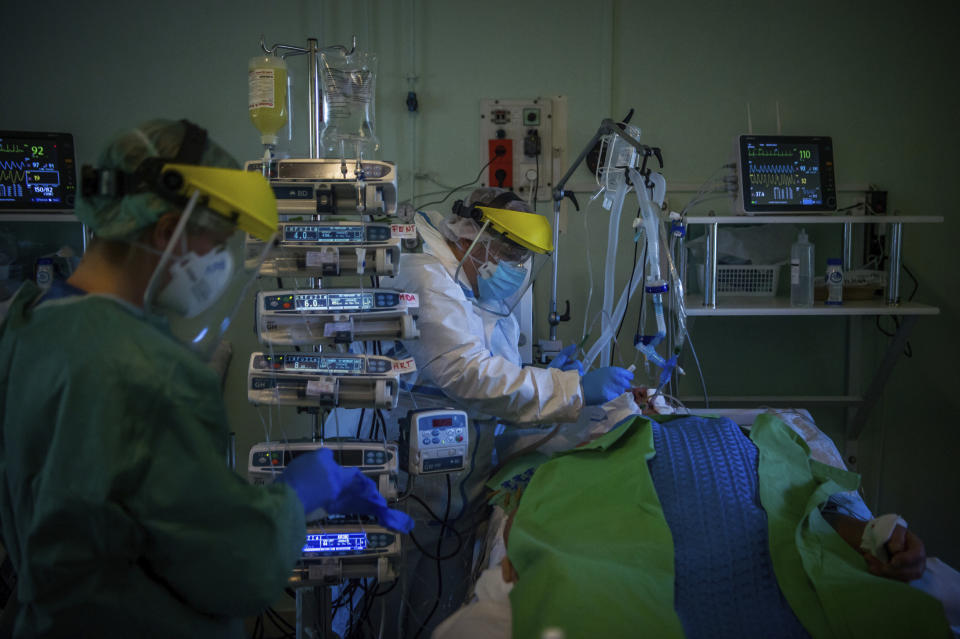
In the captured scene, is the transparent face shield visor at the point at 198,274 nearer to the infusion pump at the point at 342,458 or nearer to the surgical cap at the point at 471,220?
the infusion pump at the point at 342,458

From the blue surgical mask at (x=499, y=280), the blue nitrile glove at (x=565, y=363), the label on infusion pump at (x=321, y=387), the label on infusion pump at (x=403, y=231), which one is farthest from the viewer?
the blue nitrile glove at (x=565, y=363)

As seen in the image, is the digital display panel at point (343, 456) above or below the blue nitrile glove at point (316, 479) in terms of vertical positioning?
below

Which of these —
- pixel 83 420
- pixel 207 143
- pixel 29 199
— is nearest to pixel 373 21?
pixel 29 199

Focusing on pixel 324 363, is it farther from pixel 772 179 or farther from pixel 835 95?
pixel 835 95

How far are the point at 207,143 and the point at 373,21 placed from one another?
1.96 m

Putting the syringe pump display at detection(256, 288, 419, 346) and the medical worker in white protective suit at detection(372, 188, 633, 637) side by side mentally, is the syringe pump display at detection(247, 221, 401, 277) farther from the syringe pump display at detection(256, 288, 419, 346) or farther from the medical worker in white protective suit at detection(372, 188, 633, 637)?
the medical worker in white protective suit at detection(372, 188, 633, 637)

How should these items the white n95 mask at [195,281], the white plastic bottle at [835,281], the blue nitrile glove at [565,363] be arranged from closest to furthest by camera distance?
the white n95 mask at [195,281], the blue nitrile glove at [565,363], the white plastic bottle at [835,281]

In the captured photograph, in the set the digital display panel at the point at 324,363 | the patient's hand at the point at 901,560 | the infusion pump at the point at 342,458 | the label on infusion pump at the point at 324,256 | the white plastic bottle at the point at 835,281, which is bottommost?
the patient's hand at the point at 901,560

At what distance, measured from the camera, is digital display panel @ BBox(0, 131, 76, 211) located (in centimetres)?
246

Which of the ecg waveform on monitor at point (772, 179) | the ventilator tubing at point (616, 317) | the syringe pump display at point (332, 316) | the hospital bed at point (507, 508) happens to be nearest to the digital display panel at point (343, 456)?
the syringe pump display at point (332, 316)

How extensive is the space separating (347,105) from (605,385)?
46.1 inches

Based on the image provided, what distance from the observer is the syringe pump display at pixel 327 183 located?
1.56m

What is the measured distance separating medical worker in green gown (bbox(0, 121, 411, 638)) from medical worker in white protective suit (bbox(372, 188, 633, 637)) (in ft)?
2.74

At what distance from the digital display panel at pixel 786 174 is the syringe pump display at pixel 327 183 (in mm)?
1508
